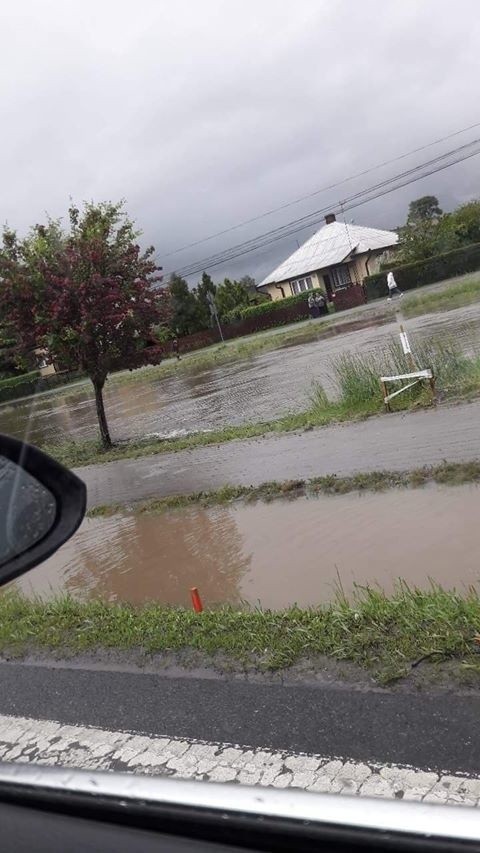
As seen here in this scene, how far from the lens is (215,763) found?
139 inches

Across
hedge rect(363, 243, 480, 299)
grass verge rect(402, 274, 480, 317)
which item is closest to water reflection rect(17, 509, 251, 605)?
grass verge rect(402, 274, 480, 317)

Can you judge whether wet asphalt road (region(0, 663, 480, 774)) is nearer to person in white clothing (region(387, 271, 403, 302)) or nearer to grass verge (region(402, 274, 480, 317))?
grass verge (region(402, 274, 480, 317))

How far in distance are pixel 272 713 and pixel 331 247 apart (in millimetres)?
65765

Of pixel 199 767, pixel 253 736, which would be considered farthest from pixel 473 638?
pixel 199 767

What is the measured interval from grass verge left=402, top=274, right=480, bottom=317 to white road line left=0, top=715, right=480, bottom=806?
85.9 ft

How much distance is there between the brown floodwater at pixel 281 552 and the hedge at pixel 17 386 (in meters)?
47.6

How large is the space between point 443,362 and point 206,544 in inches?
223

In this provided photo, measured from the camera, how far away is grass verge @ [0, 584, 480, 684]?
413 cm

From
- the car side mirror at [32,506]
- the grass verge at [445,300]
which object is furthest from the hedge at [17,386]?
the car side mirror at [32,506]

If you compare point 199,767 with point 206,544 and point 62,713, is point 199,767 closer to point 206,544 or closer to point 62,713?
point 62,713

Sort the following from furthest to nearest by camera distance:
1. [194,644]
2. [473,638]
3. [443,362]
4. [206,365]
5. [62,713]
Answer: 1. [206,365]
2. [443,362]
3. [194,644]
4. [62,713]
5. [473,638]

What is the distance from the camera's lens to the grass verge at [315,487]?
729 cm

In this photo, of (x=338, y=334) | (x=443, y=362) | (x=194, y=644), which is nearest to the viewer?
(x=194, y=644)

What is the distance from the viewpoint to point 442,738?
332cm
